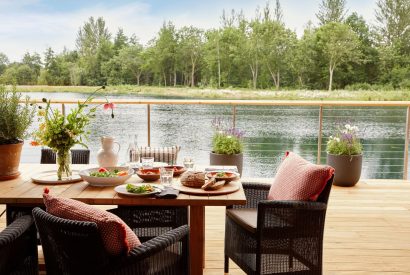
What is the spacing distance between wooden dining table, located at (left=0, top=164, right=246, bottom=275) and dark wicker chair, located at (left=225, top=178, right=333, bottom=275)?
0.19 meters

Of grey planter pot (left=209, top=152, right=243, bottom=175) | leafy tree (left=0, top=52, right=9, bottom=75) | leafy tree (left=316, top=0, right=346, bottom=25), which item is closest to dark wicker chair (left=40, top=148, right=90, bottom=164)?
grey planter pot (left=209, top=152, right=243, bottom=175)

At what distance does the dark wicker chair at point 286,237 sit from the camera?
2238 millimetres

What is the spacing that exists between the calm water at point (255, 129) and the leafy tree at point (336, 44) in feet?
7.76

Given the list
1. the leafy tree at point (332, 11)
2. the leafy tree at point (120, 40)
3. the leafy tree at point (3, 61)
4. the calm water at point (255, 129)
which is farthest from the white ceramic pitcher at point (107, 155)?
the leafy tree at point (332, 11)

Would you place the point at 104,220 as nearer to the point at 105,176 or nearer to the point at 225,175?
the point at 105,176

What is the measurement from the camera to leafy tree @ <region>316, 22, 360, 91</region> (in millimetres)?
9570

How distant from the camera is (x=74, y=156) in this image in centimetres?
329

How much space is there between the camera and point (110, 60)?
27.1ft

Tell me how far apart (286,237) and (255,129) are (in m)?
4.75

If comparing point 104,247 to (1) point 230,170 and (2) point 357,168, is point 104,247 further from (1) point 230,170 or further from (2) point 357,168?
(2) point 357,168

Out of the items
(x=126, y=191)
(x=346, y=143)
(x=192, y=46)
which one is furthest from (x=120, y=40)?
(x=126, y=191)

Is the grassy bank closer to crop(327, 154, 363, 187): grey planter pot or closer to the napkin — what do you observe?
crop(327, 154, 363, 187): grey planter pot

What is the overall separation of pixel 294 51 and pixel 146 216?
7.90 metres

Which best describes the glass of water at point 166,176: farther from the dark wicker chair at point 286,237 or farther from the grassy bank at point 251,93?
the grassy bank at point 251,93
